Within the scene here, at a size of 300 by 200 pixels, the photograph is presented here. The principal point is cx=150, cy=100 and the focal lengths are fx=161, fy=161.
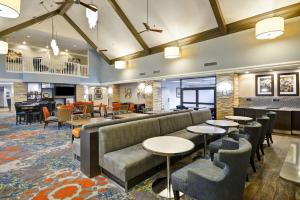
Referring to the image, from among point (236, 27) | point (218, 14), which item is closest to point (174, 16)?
point (218, 14)

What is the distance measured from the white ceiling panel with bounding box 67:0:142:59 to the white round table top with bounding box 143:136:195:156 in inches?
291

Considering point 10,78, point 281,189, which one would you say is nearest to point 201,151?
point 281,189

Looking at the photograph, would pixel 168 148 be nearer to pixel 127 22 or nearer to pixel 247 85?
pixel 247 85

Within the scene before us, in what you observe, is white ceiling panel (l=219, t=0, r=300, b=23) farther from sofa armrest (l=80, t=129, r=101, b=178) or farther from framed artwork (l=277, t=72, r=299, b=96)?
sofa armrest (l=80, t=129, r=101, b=178)

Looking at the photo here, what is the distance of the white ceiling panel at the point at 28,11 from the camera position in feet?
21.4

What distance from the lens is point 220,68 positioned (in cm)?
657

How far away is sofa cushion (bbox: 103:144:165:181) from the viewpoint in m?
2.37

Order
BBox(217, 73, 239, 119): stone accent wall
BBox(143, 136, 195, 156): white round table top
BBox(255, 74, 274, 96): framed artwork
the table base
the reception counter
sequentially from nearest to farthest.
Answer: BBox(143, 136, 195, 156): white round table top, the table base, the reception counter, BBox(255, 74, 274, 96): framed artwork, BBox(217, 73, 239, 119): stone accent wall

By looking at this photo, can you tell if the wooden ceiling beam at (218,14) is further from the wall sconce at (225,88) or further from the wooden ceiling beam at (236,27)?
the wall sconce at (225,88)

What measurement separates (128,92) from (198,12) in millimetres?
7302

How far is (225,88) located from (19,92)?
38.9 ft

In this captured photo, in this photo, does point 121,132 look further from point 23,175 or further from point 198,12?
point 198,12

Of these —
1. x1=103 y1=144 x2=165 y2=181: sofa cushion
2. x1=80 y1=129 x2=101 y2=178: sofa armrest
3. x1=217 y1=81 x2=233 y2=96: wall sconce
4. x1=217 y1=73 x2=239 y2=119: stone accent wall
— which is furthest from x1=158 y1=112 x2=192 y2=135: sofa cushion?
x1=217 y1=81 x2=233 y2=96: wall sconce

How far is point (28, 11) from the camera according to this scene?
7.07 m
